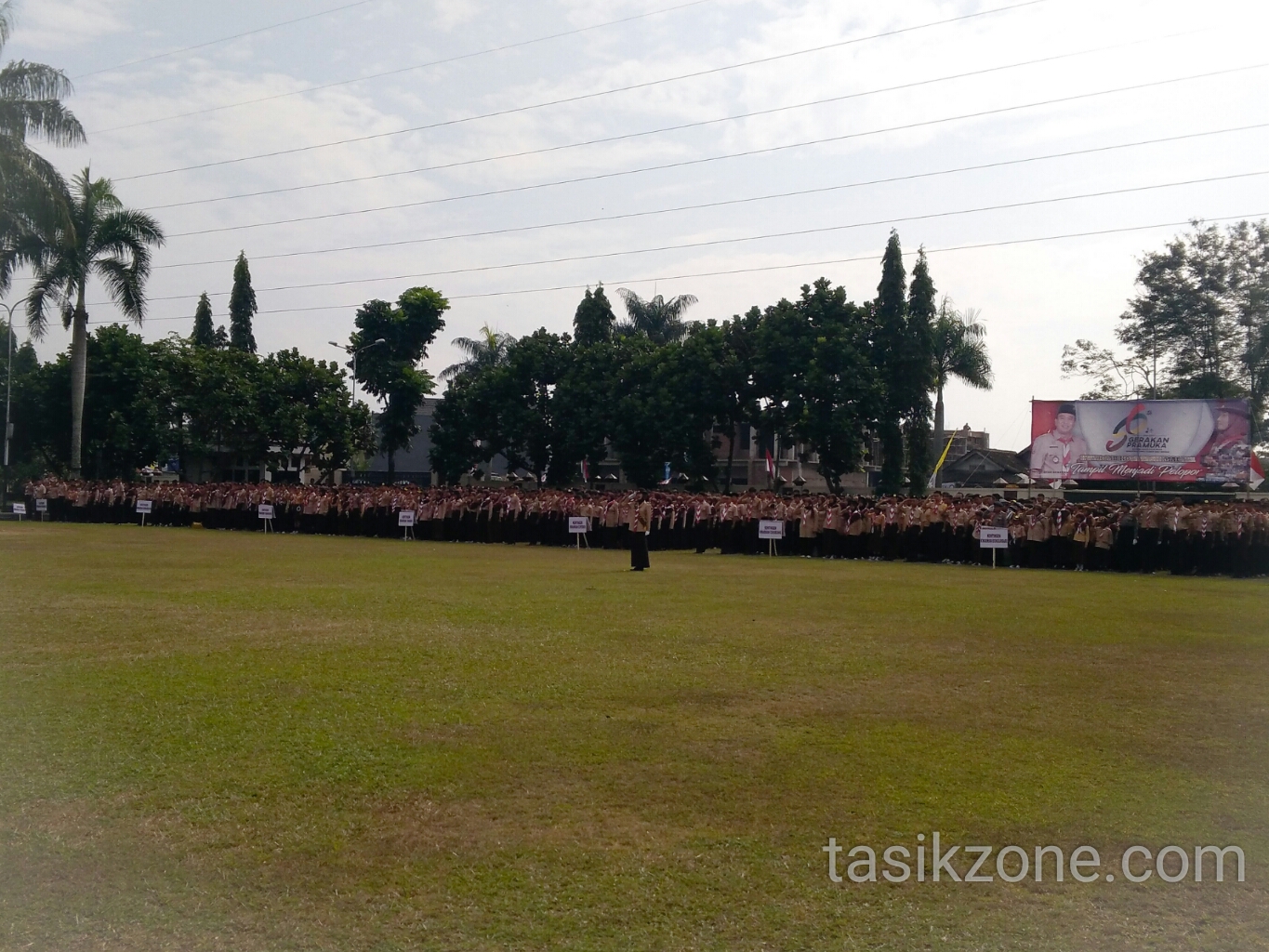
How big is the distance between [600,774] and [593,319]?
4886 cm

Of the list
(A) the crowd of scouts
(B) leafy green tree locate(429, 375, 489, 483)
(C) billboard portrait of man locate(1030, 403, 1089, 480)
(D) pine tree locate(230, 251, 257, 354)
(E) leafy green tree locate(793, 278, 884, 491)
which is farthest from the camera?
(D) pine tree locate(230, 251, 257, 354)

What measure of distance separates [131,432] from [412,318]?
13.5m

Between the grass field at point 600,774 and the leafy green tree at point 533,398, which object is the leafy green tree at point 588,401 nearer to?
the leafy green tree at point 533,398

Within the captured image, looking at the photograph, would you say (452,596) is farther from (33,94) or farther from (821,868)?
(33,94)

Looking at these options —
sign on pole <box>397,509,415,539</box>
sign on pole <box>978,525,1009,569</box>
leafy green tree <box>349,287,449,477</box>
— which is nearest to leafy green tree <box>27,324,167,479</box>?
leafy green tree <box>349,287,449,477</box>

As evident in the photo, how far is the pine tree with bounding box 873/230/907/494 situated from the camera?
4484 cm

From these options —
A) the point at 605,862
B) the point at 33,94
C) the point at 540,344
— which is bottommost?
the point at 605,862

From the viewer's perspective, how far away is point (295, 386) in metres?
50.5

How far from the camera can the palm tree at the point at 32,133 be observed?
31.1 meters

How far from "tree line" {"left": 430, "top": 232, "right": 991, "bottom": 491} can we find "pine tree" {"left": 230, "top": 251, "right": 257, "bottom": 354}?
24.8 m

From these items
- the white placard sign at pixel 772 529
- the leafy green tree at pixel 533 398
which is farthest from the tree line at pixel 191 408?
the white placard sign at pixel 772 529

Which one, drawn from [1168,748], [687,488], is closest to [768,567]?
[1168,748]

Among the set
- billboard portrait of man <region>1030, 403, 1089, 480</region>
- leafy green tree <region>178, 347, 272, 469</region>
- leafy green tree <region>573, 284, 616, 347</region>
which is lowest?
billboard portrait of man <region>1030, 403, 1089, 480</region>

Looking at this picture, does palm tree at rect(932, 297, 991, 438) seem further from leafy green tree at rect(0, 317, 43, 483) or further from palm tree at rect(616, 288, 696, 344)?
leafy green tree at rect(0, 317, 43, 483)
